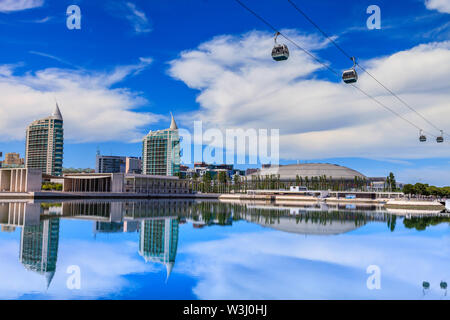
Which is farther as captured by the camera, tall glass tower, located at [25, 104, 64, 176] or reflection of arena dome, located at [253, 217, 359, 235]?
tall glass tower, located at [25, 104, 64, 176]

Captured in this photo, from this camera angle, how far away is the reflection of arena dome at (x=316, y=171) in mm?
130500

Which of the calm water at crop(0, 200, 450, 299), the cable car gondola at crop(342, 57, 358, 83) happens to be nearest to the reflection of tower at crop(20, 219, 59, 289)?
the calm water at crop(0, 200, 450, 299)

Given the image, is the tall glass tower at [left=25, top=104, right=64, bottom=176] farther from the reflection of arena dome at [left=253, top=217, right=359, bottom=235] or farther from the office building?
the reflection of arena dome at [left=253, top=217, right=359, bottom=235]

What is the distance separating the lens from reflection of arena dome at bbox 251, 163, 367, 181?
130500 millimetres

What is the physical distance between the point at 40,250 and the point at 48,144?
121506mm

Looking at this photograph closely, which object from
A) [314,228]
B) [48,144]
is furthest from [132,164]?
[314,228]

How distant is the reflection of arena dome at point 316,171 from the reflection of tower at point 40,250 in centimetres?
11802

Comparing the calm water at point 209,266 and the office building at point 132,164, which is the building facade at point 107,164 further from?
the calm water at point 209,266

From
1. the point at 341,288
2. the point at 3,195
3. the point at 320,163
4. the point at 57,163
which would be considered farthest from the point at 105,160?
the point at 341,288

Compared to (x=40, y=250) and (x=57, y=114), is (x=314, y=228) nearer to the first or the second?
(x=40, y=250)

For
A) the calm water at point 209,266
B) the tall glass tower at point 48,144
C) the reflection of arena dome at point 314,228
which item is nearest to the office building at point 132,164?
the tall glass tower at point 48,144

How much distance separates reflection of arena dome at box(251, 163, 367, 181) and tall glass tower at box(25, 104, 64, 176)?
74.1 metres

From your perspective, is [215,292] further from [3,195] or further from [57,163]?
[57,163]

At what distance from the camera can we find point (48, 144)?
12350cm
